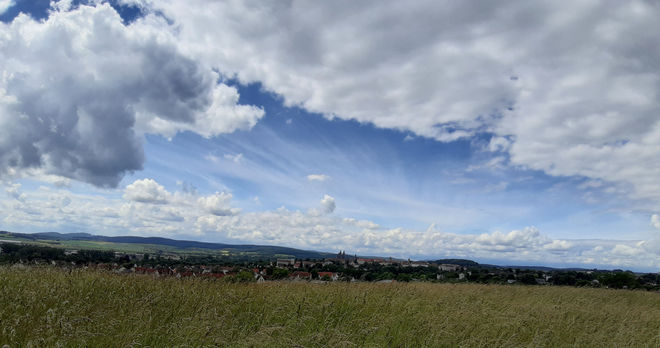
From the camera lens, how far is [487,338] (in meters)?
6.12

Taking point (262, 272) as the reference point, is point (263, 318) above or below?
above

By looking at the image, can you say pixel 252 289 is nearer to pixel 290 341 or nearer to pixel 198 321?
pixel 198 321

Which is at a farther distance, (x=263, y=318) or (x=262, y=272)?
(x=262, y=272)

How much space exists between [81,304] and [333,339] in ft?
14.4

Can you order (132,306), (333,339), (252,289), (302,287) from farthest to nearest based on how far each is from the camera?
(302,287) → (252,289) → (132,306) → (333,339)

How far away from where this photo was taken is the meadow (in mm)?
4688

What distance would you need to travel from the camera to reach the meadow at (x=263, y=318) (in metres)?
4.69

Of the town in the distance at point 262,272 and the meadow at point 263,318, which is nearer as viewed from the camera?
the meadow at point 263,318

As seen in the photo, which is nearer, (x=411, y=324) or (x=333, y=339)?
(x=333, y=339)

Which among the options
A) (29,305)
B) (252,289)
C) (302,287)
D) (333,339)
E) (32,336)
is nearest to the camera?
(32,336)

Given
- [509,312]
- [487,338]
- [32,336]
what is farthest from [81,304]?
[509,312]

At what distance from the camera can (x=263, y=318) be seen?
645 cm

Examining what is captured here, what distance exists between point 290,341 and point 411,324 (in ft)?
9.32

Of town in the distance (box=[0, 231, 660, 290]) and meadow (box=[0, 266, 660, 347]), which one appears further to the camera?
town in the distance (box=[0, 231, 660, 290])
